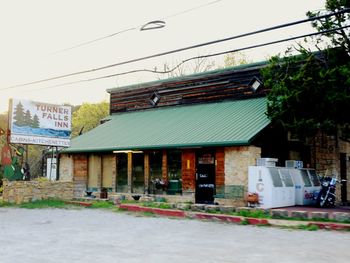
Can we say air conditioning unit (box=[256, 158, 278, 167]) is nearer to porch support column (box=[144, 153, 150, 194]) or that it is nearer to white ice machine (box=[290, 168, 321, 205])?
white ice machine (box=[290, 168, 321, 205])

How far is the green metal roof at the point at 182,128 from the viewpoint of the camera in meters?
19.5

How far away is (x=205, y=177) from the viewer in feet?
67.6

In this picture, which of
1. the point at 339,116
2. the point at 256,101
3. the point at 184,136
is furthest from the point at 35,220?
the point at 256,101

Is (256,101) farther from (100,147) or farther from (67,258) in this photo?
(67,258)

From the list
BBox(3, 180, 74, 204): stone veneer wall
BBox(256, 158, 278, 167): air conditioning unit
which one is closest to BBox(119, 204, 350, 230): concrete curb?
BBox(256, 158, 278, 167): air conditioning unit

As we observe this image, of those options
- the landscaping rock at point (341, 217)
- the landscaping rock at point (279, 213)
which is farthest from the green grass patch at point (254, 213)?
the landscaping rock at point (341, 217)

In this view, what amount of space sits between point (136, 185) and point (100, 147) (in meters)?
2.87

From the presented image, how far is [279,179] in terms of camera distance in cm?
1786

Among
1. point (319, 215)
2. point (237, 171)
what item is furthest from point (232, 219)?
point (237, 171)

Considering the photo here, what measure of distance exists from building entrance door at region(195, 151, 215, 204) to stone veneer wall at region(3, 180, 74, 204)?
6.68m

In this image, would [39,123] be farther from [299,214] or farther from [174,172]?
[299,214]

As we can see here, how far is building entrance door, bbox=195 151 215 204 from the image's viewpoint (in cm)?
2031

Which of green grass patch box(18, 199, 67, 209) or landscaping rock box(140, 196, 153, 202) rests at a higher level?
landscaping rock box(140, 196, 153, 202)

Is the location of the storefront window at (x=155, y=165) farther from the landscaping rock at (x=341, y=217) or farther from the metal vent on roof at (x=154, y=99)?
the landscaping rock at (x=341, y=217)
